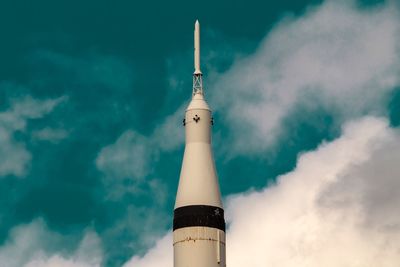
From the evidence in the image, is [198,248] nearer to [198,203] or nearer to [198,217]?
[198,217]

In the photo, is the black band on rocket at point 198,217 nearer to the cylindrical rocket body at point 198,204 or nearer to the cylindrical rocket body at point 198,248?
the cylindrical rocket body at point 198,204

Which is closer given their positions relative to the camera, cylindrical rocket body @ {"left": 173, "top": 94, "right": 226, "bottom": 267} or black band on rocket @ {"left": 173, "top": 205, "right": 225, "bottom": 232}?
cylindrical rocket body @ {"left": 173, "top": 94, "right": 226, "bottom": 267}

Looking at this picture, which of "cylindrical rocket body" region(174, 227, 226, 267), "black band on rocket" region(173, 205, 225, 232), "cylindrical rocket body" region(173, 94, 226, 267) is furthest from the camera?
"black band on rocket" region(173, 205, 225, 232)

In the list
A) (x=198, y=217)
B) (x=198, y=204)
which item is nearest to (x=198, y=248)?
(x=198, y=217)

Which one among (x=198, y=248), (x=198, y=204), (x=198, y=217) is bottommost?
(x=198, y=248)

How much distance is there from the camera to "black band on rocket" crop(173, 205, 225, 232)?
94.3 m

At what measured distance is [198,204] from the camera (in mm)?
94875

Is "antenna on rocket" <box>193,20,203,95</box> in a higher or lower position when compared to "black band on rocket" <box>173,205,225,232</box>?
higher

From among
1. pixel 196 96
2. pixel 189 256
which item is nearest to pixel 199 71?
pixel 196 96

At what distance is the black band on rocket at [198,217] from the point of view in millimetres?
94312

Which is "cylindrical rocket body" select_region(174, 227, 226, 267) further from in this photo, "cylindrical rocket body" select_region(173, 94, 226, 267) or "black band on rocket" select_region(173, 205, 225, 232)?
"black band on rocket" select_region(173, 205, 225, 232)

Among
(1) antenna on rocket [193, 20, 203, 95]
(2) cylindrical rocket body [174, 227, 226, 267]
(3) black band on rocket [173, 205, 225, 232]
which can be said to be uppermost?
(1) antenna on rocket [193, 20, 203, 95]

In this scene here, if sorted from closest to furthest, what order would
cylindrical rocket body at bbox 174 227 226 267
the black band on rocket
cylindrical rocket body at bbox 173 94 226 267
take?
cylindrical rocket body at bbox 174 227 226 267 < cylindrical rocket body at bbox 173 94 226 267 < the black band on rocket

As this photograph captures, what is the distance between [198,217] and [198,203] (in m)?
1.26
